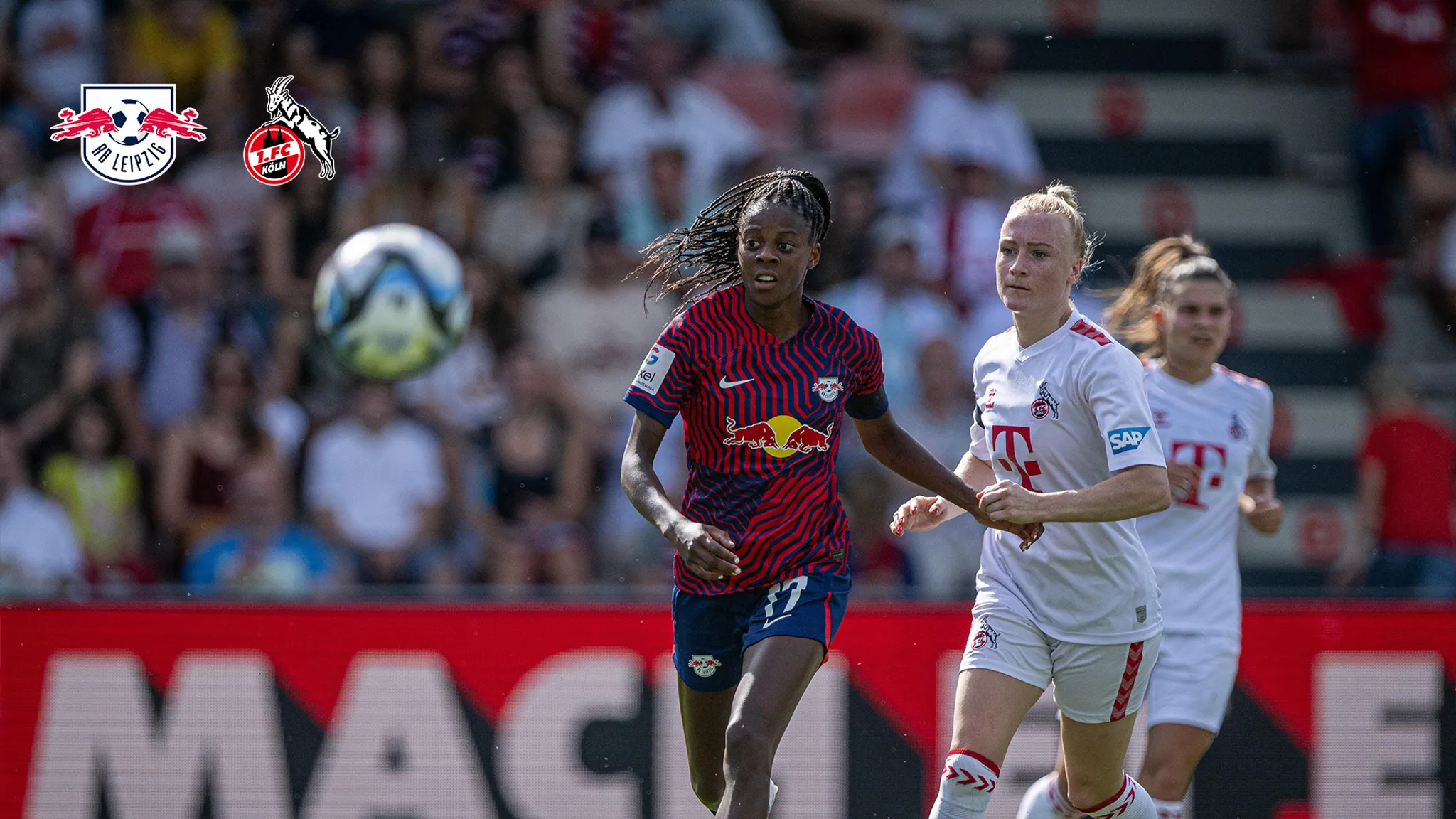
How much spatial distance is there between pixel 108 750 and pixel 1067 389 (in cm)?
484

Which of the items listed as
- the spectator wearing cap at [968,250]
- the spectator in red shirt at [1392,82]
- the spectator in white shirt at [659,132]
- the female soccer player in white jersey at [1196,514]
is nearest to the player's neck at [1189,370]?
the female soccer player in white jersey at [1196,514]

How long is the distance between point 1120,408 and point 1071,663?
865 millimetres

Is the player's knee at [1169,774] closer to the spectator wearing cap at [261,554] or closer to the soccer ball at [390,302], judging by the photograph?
the soccer ball at [390,302]

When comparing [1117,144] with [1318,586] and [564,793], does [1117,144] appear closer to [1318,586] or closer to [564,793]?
[1318,586]

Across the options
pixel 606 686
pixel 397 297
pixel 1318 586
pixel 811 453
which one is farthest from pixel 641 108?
pixel 811 453

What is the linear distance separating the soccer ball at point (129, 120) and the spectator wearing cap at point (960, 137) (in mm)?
5253

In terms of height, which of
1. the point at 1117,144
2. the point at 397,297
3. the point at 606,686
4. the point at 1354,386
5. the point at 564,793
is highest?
the point at 1117,144

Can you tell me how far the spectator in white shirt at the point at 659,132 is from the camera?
35.1ft

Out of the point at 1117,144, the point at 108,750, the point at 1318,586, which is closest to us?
the point at 108,750

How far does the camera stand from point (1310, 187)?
512 inches

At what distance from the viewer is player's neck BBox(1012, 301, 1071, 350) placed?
5.10m

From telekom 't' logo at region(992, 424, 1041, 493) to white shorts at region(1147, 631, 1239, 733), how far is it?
134 cm

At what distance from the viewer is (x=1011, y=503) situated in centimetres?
466

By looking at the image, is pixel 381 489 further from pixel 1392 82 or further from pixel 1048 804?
pixel 1392 82
